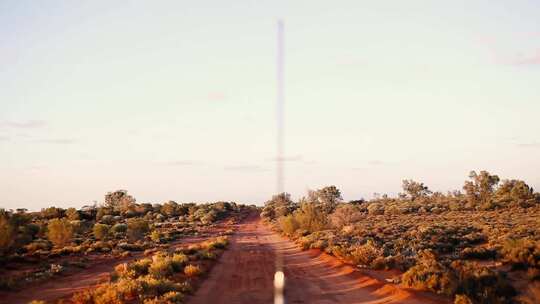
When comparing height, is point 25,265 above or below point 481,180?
below

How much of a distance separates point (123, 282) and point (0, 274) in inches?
398

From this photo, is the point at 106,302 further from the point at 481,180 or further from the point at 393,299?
the point at 481,180

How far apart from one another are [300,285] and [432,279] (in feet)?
15.9

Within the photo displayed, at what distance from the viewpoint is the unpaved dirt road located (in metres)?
14.3

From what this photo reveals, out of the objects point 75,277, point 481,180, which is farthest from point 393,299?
point 481,180

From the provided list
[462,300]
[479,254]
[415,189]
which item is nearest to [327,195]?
[415,189]

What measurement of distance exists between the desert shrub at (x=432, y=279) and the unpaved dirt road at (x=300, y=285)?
49 cm

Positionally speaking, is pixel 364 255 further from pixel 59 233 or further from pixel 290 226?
pixel 59 233

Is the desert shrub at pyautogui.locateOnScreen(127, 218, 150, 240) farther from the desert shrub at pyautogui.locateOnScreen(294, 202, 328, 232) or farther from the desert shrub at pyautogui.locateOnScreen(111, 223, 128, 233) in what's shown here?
the desert shrub at pyautogui.locateOnScreen(294, 202, 328, 232)

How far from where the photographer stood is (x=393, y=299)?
13906 mm

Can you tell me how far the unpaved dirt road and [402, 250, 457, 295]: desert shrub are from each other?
1.61 feet

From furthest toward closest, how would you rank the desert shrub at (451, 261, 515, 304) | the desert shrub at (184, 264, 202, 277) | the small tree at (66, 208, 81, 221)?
the small tree at (66, 208, 81, 221) → the desert shrub at (184, 264, 202, 277) → the desert shrub at (451, 261, 515, 304)

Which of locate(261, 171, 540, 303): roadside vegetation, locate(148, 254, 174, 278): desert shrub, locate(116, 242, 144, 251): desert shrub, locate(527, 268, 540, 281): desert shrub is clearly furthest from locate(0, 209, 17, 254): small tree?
locate(527, 268, 540, 281): desert shrub

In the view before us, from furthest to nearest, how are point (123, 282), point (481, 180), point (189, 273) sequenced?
point (481, 180), point (189, 273), point (123, 282)
